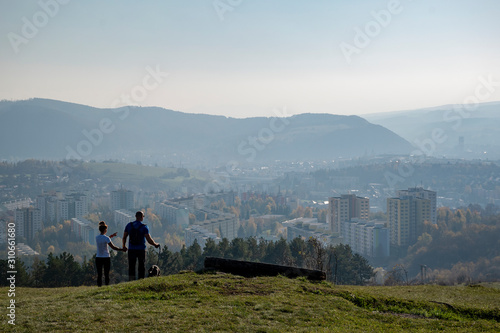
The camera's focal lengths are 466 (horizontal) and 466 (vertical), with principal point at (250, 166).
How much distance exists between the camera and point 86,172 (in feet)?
454

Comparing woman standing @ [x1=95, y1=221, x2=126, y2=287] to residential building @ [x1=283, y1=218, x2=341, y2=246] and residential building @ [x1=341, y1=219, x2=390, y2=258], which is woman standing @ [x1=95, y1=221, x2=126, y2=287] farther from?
residential building @ [x1=283, y1=218, x2=341, y2=246]

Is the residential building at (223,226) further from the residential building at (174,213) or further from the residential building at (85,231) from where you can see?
the residential building at (85,231)

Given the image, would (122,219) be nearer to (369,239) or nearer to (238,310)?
(369,239)

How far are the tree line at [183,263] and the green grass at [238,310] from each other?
14.5 metres

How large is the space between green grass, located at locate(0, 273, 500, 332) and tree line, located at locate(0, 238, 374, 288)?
14487mm

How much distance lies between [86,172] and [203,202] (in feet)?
150

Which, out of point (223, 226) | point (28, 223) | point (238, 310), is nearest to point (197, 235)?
point (223, 226)

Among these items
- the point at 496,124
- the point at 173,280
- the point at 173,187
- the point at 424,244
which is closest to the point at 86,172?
the point at 173,187

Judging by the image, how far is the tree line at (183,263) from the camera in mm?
22656

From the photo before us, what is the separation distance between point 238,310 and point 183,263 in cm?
2350

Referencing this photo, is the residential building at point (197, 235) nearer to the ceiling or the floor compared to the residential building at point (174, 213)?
nearer to the floor

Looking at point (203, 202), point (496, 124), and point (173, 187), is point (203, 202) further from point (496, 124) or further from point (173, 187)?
point (496, 124)

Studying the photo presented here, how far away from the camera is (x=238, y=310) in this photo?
20.3 ft

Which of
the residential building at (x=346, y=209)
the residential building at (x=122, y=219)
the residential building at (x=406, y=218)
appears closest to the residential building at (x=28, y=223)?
the residential building at (x=122, y=219)
